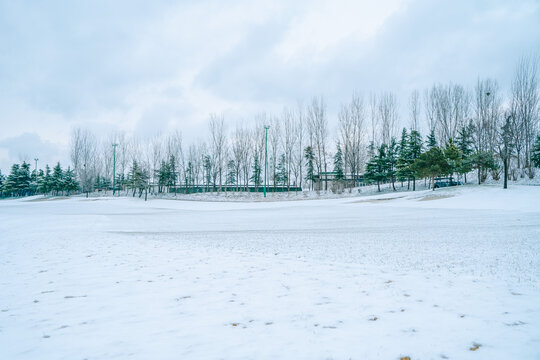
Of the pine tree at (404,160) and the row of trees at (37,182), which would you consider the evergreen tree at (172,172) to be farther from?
the pine tree at (404,160)

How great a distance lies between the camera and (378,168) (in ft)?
128

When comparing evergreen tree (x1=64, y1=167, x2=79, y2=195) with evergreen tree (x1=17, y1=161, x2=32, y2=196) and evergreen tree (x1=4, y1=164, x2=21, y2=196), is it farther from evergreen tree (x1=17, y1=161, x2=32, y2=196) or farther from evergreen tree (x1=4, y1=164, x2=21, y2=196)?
evergreen tree (x1=4, y1=164, x2=21, y2=196)

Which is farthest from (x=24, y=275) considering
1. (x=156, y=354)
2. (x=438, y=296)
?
(x=438, y=296)

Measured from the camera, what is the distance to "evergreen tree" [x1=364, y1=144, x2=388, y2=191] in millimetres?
38094

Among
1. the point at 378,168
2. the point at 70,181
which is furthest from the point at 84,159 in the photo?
the point at 378,168

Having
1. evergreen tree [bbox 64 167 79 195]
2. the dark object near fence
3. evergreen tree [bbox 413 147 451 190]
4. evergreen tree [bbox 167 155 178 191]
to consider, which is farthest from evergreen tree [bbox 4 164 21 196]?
the dark object near fence

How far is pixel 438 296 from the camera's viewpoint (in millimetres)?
3088

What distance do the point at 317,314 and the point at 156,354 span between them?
1.57m

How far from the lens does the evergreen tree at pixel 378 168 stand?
38.1m

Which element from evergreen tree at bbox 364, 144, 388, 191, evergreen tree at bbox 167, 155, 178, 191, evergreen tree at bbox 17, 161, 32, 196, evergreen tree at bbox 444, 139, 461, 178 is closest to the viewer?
evergreen tree at bbox 444, 139, 461, 178

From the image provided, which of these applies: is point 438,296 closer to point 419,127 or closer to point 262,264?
point 262,264

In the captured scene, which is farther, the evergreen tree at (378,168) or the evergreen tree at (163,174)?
the evergreen tree at (163,174)

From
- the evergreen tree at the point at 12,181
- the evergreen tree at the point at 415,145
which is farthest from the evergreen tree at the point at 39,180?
the evergreen tree at the point at 415,145

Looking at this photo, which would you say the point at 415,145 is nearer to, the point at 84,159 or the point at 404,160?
the point at 404,160
